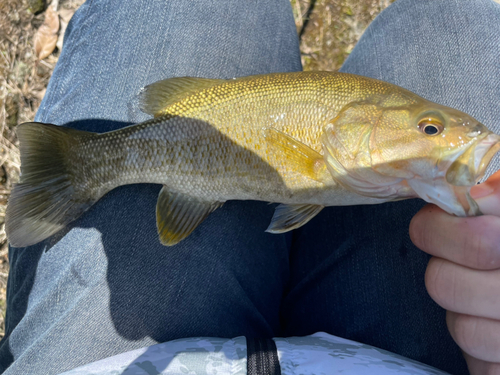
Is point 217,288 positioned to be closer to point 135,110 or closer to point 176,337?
point 176,337

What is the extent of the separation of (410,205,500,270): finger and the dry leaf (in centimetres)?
265

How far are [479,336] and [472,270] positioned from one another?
203 mm

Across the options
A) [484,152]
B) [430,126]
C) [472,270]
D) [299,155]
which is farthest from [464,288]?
[299,155]

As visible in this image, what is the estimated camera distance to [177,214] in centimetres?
138

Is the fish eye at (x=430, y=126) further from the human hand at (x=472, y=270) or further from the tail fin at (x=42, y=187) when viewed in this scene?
the tail fin at (x=42, y=187)

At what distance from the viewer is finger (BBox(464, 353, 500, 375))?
39.9 inches

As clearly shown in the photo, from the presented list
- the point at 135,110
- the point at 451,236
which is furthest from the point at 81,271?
the point at 451,236

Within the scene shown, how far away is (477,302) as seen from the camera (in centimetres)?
97

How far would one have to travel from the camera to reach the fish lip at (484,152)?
0.98m

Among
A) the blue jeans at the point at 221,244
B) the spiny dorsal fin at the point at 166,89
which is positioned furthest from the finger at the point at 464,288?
the spiny dorsal fin at the point at 166,89

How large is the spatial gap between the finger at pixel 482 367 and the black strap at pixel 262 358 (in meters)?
0.66

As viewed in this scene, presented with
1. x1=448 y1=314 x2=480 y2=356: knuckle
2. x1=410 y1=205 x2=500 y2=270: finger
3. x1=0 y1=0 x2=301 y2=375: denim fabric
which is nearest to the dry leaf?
x1=0 y1=0 x2=301 y2=375: denim fabric

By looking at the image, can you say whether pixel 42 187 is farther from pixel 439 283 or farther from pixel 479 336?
pixel 479 336

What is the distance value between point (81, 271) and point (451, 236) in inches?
56.1
